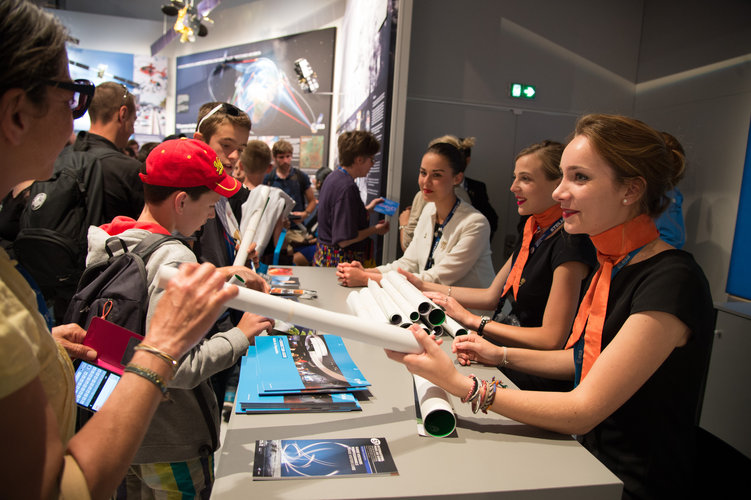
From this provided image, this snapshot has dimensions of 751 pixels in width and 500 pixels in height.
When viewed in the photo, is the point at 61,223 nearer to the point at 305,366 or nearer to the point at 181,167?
the point at 181,167

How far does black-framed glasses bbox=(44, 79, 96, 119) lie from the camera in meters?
0.76

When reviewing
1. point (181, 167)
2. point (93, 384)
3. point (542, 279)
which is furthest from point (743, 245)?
point (93, 384)

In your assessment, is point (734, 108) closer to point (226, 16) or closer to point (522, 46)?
point (522, 46)

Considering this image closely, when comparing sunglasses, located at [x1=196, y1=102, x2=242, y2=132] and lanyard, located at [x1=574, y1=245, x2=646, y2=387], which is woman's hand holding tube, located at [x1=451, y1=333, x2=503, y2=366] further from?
sunglasses, located at [x1=196, y1=102, x2=242, y2=132]

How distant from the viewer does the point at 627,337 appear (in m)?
1.22

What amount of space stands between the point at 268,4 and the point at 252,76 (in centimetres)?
129

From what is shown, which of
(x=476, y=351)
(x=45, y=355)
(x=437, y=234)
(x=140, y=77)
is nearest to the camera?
(x=45, y=355)

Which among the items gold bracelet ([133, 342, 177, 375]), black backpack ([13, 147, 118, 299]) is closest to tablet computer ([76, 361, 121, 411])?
gold bracelet ([133, 342, 177, 375])

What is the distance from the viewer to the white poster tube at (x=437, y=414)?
1.17 m

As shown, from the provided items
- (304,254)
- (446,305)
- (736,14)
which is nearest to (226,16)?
(304,254)

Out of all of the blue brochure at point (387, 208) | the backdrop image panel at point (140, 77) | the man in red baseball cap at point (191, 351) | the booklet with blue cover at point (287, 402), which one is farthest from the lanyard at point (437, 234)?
the backdrop image panel at point (140, 77)

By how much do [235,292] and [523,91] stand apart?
14.1 ft

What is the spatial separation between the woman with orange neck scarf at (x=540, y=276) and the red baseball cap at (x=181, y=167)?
42.2 inches

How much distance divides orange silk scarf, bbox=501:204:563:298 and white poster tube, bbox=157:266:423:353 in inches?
41.1
